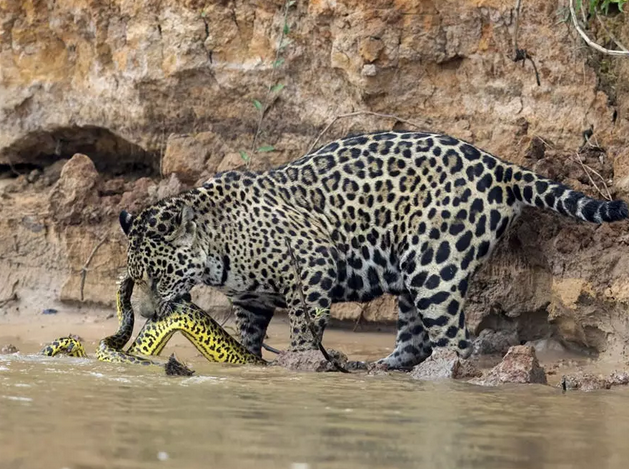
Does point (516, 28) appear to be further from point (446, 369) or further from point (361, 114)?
point (446, 369)

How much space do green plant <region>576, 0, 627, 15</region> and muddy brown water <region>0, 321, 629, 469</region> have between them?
3.19 m

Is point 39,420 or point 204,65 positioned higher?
point 204,65

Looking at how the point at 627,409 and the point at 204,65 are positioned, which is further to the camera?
the point at 204,65

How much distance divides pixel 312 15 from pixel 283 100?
756mm

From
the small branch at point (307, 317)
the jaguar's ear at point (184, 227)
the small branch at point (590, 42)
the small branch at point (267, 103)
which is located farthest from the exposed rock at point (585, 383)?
the small branch at point (267, 103)

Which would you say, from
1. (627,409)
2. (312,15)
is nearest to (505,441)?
(627,409)

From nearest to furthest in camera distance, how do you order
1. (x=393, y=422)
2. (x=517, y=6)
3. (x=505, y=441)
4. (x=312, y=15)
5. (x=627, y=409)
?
(x=505, y=441) → (x=393, y=422) → (x=627, y=409) → (x=517, y=6) → (x=312, y=15)

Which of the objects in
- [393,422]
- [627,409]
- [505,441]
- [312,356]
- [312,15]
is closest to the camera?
[505,441]

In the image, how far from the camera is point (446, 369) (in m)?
6.54

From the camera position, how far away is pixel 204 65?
9719mm

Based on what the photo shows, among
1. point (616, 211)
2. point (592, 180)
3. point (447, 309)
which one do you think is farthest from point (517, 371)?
point (592, 180)

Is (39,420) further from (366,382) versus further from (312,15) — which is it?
(312,15)

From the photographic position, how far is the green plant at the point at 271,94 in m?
9.34

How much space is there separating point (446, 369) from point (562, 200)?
4.98ft
